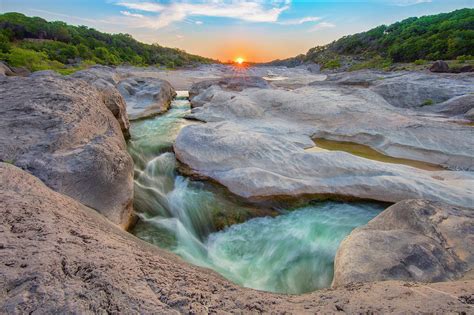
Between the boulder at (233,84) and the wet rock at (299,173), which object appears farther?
the boulder at (233,84)

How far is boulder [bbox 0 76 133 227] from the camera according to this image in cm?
488

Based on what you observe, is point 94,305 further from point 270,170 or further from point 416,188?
point 416,188

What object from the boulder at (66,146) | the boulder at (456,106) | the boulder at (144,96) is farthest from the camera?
the boulder at (144,96)

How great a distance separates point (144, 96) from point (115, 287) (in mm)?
15488

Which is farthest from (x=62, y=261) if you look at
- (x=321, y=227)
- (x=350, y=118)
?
(x=350, y=118)

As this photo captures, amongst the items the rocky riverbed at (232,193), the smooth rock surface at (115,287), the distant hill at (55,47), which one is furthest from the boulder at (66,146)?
the distant hill at (55,47)

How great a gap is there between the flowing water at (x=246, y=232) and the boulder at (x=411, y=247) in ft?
2.90

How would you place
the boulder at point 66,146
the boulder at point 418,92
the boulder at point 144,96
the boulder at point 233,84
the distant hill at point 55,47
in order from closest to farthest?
the boulder at point 66,146 → the boulder at point 144,96 → the boulder at point 418,92 → the boulder at point 233,84 → the distant hill at point 55,47

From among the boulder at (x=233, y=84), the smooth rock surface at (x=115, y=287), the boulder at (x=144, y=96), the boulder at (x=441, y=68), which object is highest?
the boulder at (x=441, y=68)

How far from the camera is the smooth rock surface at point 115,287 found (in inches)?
73.2

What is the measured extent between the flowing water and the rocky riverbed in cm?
41

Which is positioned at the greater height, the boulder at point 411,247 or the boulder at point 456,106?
the boulder at point 456,106

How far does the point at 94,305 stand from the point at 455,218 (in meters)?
5.04

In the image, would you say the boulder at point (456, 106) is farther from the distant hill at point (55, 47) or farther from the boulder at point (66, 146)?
the distant hill at point (55, 47)
